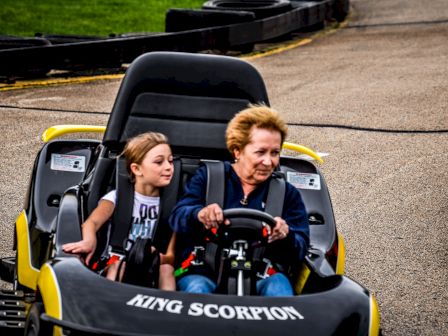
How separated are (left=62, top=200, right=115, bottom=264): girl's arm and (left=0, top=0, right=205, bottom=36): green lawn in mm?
15868

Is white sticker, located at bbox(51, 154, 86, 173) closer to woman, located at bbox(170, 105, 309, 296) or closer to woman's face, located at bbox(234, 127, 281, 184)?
woman, located at bbox(170, 105, 309, 296)

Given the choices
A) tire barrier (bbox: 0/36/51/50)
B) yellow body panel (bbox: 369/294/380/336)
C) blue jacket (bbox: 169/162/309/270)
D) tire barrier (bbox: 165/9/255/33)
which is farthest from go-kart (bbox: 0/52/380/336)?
tire barrier (bbox: 165/9/255/33)

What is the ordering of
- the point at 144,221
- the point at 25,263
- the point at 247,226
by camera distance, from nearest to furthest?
the point at 247,226 → the point at 144,221 → the point at 25,263

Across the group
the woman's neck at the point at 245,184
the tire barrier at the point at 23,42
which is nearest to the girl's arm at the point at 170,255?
the woman's neck at the point at 245,184

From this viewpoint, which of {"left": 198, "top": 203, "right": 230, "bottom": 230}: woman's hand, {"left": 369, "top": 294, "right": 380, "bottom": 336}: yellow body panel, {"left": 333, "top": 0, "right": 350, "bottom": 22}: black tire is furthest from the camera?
{"left": 333, "top": 0, "right": 350, "bottom": 22}: black tire

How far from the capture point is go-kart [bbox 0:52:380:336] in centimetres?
415

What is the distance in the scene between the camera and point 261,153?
491cm

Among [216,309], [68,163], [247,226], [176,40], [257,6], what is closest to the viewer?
[216,309]

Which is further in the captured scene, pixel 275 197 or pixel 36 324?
pixel 275 197

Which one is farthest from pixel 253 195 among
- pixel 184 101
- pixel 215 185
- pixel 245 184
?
pixel 184 101

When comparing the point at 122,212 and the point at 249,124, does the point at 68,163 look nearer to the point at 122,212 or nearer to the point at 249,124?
the point at 122,212

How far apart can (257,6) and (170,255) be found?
15.3 m

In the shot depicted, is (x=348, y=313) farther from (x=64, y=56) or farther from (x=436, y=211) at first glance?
(x=64, y=56)

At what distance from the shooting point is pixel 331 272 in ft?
16.4
